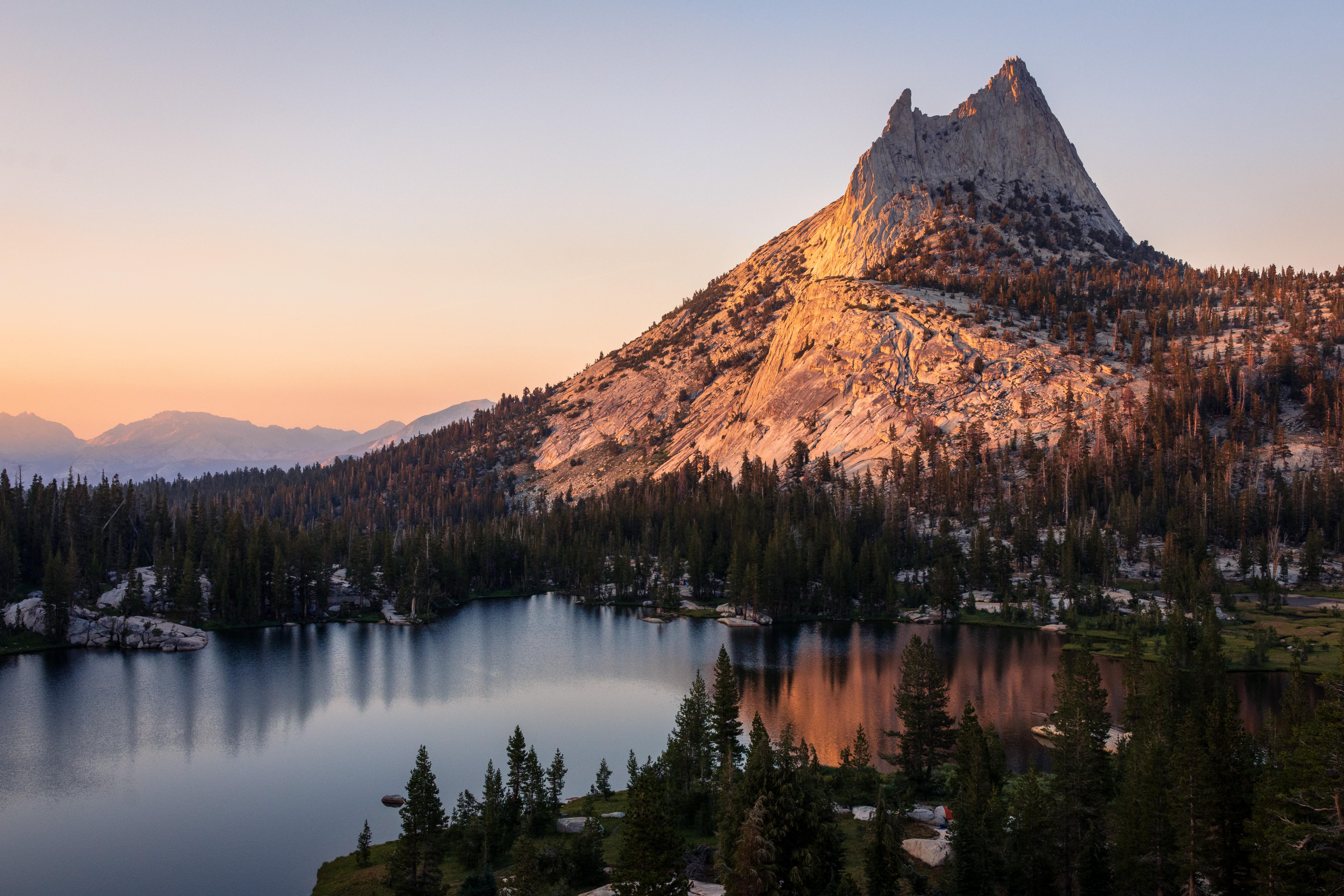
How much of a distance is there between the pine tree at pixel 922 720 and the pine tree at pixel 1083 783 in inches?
262

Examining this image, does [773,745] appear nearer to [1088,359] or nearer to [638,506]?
[638,506]

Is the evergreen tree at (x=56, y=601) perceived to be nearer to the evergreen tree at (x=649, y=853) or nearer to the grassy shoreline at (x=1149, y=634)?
the grassy shoreline at (x=1149, y=634)

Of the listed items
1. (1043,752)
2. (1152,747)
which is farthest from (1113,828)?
(1043,752)

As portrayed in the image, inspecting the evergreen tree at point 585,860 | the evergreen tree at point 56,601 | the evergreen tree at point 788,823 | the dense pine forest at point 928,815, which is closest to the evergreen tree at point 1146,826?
the dense pine forest at point 928,815

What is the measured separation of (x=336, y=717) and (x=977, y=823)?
5924 centimetres

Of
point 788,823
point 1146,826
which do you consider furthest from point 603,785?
point 1146,826

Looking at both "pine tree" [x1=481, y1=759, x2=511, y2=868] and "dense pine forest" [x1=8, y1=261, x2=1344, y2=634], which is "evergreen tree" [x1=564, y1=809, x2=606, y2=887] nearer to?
"pine tree" [x1=481, y1=759, x2=511, y2=868]

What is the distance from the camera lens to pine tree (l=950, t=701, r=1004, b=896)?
36.3m

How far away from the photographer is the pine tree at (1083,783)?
37.3 meters

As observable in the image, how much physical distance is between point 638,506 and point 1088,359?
107016mm

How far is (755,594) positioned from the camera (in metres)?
130

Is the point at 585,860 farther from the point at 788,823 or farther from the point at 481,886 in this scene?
the point at 788,823

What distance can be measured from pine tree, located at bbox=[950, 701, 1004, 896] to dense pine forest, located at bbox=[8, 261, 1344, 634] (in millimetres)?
76084

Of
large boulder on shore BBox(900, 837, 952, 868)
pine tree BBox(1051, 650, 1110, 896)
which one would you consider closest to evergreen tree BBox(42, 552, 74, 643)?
large boulder on shore BBox(900, 837, 952, 868)
